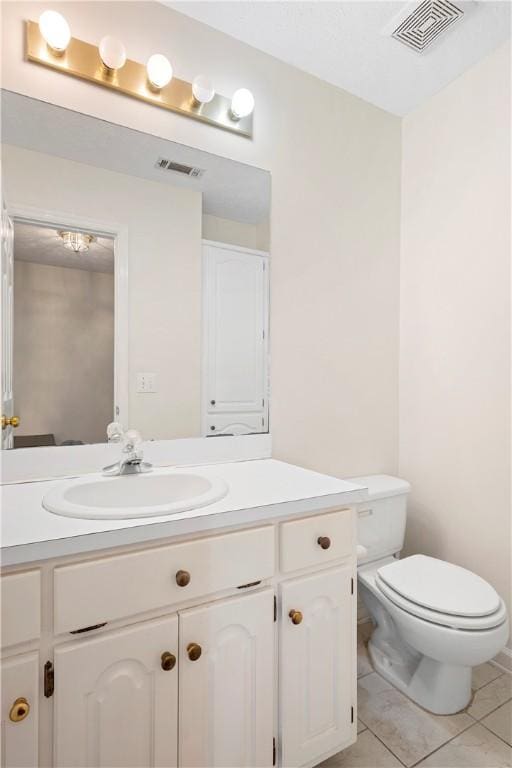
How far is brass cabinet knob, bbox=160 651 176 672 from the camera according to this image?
927mm

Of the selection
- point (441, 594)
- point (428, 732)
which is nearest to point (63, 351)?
point (441, 594)

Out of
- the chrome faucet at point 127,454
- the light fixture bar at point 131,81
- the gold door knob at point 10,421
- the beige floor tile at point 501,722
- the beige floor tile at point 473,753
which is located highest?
the light fixture bar at point 131,81

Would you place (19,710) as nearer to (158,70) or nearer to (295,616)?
(295,616)

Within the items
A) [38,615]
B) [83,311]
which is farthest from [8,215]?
[38,615]

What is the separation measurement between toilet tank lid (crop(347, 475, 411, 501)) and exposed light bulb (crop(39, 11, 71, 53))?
1.90 m

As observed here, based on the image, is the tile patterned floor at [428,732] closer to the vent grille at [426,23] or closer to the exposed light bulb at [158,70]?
the exposed light bulb at [158,70]

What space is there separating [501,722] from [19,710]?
1553mm

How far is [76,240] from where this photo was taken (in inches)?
53.4

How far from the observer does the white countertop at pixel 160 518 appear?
0.82 m

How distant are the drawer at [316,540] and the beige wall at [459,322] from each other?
2.94 feet

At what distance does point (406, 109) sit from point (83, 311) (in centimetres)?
189

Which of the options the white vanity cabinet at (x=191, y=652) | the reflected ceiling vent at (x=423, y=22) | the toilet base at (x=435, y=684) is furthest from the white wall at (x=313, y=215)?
the toilet base at (x=435, y=684)

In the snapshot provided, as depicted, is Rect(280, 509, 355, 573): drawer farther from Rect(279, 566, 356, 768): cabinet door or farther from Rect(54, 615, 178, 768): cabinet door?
Rect(54, 615, 178, 768): cabinet door

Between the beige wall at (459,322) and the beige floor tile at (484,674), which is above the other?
the beige wall at (459,322)
